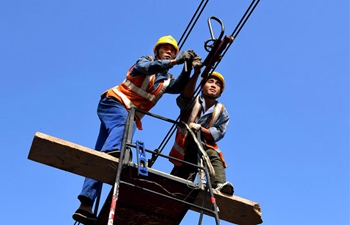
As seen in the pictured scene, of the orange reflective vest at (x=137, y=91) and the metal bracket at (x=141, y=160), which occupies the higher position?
the orange reflective vest at (x=137, y=91)

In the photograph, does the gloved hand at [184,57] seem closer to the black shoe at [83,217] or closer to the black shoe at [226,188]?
the black shoe at [226,188]

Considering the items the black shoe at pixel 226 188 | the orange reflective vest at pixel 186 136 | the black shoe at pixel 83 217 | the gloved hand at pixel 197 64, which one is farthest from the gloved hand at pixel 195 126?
the black shoe at pixel 83 217

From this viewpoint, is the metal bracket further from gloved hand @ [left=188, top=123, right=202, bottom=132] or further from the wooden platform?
gloved hand @ [left=188, top=123, right=202, bottom=132]

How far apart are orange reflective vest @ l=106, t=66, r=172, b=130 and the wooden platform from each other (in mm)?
1462

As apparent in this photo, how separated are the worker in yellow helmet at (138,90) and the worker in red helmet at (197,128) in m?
0.22

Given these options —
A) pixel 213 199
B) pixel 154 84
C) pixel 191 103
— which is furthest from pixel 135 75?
pixel 213 199

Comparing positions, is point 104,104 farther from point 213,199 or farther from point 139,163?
point 213,199

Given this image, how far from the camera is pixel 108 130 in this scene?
8.13m

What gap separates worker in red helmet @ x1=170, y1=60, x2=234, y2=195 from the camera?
8305 millimetres

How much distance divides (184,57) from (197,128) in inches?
37.1

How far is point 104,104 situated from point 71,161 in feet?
4.98

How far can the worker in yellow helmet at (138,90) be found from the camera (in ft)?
26.0

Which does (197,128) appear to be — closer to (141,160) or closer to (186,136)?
(186,136)

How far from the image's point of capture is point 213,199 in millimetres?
6957
